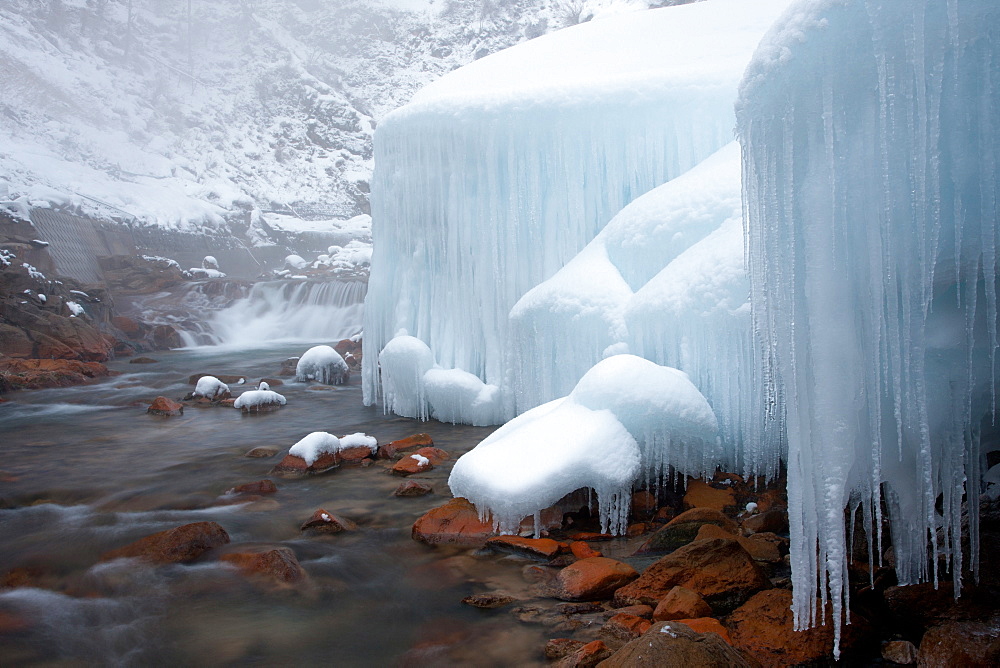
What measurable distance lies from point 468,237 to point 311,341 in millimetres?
12035

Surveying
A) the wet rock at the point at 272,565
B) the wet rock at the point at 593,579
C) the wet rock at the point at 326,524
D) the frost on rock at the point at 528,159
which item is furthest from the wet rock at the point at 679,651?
the frost on rock at the point at 528,159

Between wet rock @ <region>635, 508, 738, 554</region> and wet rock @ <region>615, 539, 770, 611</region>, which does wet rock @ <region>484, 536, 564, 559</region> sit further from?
wet rock @ <region>615, 539, 770, 611</region>

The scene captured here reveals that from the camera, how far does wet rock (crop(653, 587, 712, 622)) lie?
3.15 m

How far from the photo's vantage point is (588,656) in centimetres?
288

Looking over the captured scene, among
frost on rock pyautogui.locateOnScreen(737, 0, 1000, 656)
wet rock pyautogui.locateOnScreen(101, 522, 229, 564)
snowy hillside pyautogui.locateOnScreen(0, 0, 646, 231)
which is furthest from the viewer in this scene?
snowy hillside pyautogui.locateOnScreen(0, 0, 646, 231)

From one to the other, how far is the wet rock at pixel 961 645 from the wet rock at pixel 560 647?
141 cm

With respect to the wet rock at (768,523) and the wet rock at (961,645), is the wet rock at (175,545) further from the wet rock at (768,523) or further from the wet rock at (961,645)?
the wet rock at (961,645)

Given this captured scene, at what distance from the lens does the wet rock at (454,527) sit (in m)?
4.46

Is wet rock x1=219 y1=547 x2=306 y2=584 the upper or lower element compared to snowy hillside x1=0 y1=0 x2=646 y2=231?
lower

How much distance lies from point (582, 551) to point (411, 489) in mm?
1928

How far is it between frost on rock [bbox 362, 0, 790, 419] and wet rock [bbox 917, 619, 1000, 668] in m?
3.58

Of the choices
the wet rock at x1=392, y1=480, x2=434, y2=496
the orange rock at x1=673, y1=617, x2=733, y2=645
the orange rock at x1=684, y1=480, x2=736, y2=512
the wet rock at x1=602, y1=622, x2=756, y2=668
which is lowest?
the orange rock at x1=673, y1=617, x2=733, y2=645

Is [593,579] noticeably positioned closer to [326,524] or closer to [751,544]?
[751,544]

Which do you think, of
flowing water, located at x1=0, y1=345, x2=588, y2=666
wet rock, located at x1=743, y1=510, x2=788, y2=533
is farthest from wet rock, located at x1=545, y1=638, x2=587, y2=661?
wet rock, located at x1=743, y1=510, x2=788, y2=533
